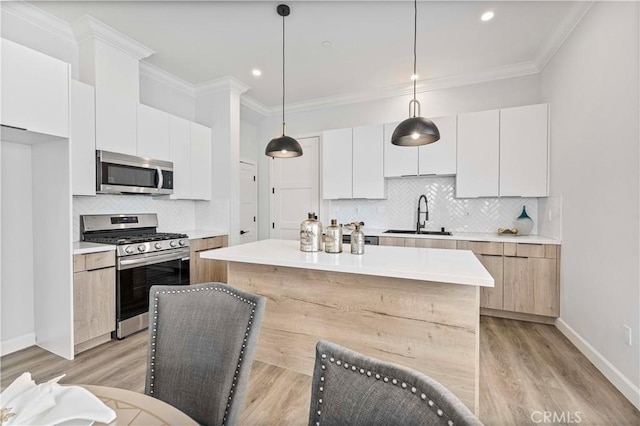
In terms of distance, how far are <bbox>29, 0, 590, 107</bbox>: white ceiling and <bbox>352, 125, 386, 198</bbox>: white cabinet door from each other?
0.72 meters

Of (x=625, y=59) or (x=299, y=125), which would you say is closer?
(x=625, y=59)

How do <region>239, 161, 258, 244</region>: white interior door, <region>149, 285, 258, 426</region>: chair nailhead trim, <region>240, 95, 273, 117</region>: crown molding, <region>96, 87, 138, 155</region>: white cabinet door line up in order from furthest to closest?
1. <region>239, 161, 258, 244</region>: white interior door
2. <region>240, 95, 273, 117</region>: crown molding
3. <region>96, 87, 138, 155</region>: white cabinet door
4. <region>149, 285, 258, 426</region>: chair nailhead trim

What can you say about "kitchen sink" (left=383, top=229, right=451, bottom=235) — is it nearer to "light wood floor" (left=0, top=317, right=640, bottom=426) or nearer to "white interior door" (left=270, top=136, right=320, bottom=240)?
"white interior door" (left=270, top=136, right=320, bottom=240)

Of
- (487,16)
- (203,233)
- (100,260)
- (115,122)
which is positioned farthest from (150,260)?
(487,16)

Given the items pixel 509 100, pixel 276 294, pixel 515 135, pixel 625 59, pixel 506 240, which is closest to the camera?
pixel 625 59

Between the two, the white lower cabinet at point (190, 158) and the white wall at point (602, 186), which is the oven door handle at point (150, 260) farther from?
the white wall at point (602, 186)

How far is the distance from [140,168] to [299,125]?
8.64 feet

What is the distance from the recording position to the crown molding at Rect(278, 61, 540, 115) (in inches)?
146

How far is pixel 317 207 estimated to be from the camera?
4.98m

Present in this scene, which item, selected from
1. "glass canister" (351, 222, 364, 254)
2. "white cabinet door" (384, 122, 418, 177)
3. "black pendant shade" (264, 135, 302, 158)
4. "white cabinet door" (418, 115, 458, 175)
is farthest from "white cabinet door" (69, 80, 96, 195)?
"white cabinet door" (418, 115, 458, 175)

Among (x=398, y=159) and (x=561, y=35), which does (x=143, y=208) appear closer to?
(x=398, y=159)

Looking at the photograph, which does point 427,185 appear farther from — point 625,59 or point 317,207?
point 625,59

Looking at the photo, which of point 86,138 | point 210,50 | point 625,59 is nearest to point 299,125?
point 210,50

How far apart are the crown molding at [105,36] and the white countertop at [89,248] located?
2.04 metres
